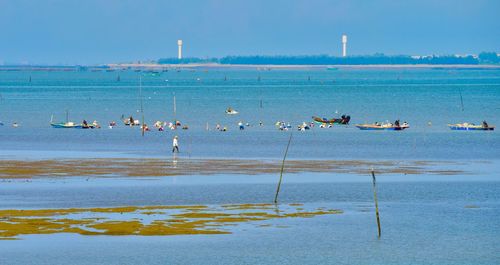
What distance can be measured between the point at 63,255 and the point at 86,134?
50.1 metres

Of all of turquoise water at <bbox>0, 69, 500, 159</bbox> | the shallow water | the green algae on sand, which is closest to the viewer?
the shallow water

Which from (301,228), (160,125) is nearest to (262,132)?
(160,125)

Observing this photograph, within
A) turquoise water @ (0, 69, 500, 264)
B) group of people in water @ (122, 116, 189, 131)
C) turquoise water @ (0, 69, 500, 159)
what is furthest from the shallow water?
group of people in water @ (122, 116, 189, 131)

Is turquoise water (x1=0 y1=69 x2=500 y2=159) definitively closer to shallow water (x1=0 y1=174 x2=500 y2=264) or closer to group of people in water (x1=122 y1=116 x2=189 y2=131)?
group of people in water (x1=122 y1=116 x2=189 y2=131)

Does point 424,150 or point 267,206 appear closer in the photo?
point 267,206

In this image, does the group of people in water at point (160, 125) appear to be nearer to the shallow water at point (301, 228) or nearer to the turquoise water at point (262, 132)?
the turquoise water at point (262, 132)

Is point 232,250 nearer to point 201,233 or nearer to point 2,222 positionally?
point 201,233

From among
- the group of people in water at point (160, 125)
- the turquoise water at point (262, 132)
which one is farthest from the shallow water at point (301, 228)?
the group of people in water at point (160, 125)

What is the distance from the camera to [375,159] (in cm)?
5984

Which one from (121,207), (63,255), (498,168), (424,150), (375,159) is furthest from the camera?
(424,150)

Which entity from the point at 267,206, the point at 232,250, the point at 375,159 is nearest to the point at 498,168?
the point at 375,159

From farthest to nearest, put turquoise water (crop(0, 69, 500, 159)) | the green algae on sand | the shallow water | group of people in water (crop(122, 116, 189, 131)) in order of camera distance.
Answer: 1. group of people in water (crop(122, 116, 189, 131))
2. turquoise water (crop(0, 69, 500, 159))
3. the green algae on sand
4. the shallow water

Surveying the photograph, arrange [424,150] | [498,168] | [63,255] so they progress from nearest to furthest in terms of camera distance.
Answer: [63,255]
[498,168]
[424,150]

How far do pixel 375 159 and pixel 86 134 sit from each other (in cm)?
2845
